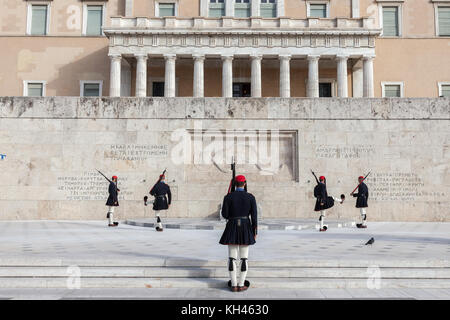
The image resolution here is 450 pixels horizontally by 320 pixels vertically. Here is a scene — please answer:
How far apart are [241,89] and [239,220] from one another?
35.2 meters

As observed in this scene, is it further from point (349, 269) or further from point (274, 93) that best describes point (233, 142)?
point (274, 93)

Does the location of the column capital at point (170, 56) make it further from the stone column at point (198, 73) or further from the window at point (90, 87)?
the window at point (90, 87)

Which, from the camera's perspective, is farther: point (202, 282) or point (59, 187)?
point (59, 187)

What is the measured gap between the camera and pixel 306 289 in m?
6.95

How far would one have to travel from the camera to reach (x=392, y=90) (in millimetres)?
40469

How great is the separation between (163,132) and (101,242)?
869 cm

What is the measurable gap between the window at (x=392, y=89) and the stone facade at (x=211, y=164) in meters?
23.0

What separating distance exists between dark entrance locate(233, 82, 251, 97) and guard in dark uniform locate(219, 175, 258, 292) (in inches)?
1358

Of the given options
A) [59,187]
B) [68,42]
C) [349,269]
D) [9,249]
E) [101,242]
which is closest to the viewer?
[349,269]

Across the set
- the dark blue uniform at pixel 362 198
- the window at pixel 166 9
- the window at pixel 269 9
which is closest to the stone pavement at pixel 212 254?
the dark blue uniform at pixel 362 198

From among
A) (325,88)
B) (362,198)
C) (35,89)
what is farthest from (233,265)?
(35,89)

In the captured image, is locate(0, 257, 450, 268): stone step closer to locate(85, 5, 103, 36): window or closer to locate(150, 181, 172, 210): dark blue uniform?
locate(150, 181, 172, 210): dark blue uniform

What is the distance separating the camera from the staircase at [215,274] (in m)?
7.06

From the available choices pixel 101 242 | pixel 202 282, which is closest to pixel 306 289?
pixel 202 282
